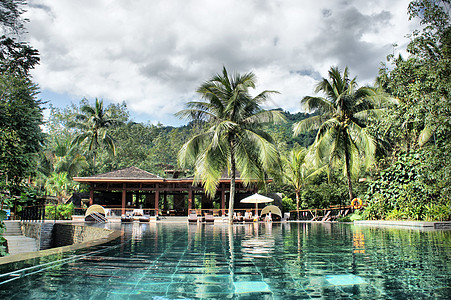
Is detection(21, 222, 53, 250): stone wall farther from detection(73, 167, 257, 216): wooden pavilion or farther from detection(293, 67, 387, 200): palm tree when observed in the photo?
detection(293, 67, 387, 200): palm tree

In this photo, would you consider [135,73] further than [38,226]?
Yes

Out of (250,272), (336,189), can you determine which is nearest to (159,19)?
(250,272)

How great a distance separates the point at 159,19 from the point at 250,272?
44.8ft

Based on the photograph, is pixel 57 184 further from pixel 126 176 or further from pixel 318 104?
pixel 318 104

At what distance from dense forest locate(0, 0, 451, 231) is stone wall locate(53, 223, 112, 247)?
1.78m

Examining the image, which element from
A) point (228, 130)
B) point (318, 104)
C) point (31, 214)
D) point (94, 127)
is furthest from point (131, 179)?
point (318, 104)

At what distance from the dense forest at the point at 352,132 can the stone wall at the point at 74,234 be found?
5.83 ft

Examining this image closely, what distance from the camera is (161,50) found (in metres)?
19.3

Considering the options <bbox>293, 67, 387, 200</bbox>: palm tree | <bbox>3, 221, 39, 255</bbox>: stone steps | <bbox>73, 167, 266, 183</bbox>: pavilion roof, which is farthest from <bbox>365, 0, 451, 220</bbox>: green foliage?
<bbox>73, 167, 266, 183</bbox>: pavilion roof

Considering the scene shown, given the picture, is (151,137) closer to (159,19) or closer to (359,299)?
(159,19)

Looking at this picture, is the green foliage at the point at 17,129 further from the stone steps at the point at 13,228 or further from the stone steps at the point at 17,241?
the stone steps at the point at 13,228

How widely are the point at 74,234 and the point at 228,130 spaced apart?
760 centimetres

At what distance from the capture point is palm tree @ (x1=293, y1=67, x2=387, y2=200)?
53.8 ft

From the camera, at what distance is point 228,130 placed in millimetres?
14602
